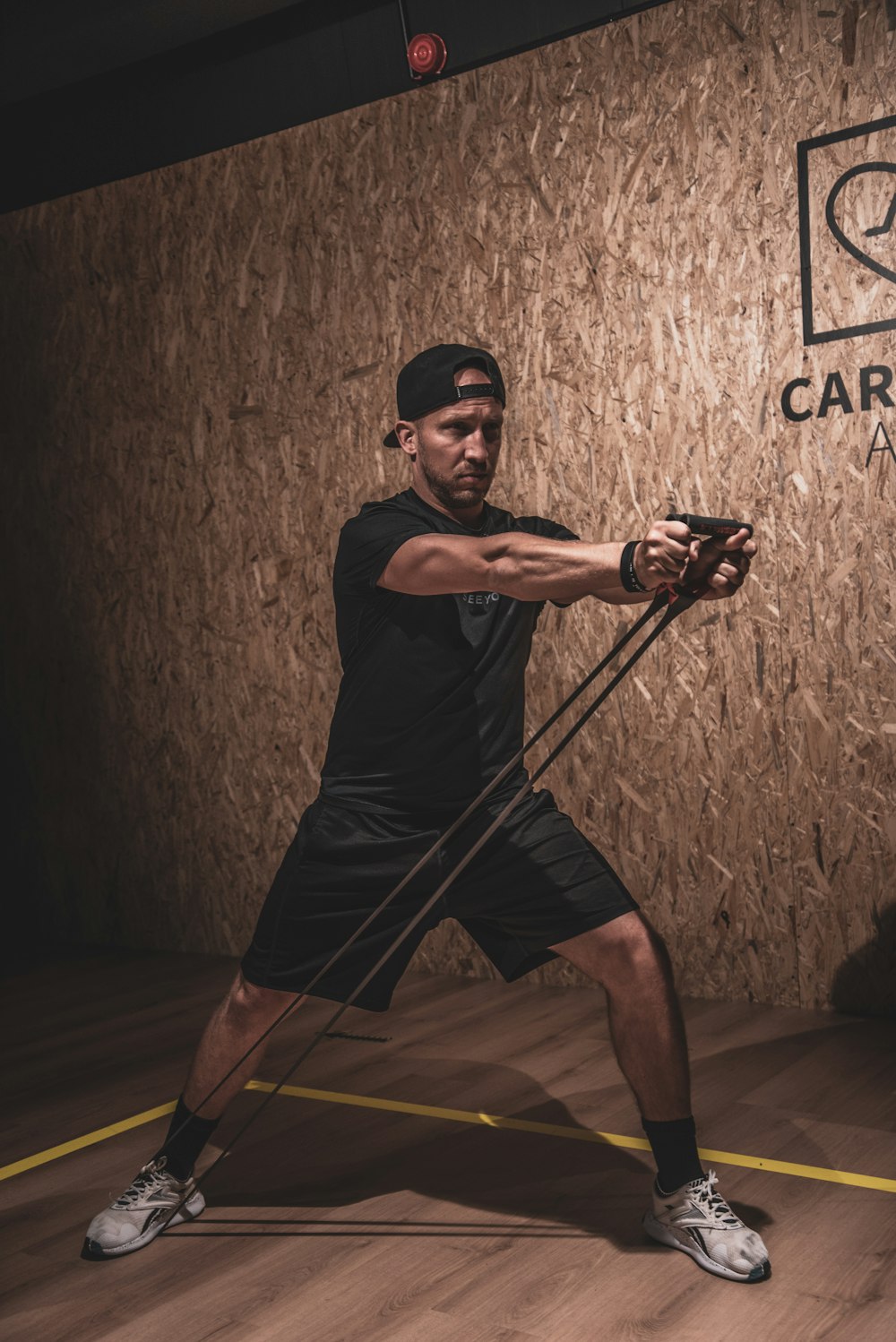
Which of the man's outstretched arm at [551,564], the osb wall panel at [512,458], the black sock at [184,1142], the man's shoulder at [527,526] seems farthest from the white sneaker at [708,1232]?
the osb wall panel at [512,458]

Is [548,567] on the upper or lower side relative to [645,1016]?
upper

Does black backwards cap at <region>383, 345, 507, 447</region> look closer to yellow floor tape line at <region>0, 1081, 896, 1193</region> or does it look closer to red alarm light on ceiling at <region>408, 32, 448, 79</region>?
yellow floor tape line at <region>0, 1081, 896, 1193</region>

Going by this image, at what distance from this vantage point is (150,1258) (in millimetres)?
2529

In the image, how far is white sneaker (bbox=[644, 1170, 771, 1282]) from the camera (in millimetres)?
2309

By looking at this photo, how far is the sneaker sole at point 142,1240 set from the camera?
8.35 feet

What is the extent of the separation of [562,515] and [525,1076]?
5.80 ft

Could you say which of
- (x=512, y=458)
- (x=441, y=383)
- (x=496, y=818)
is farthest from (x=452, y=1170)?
(x=512, y=458)

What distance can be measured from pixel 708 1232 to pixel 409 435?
5.59ft

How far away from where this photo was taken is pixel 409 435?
2766mm

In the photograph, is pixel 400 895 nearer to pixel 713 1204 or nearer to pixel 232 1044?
pixel 232 1044

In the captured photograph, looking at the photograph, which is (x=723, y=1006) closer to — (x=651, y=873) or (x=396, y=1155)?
(x=651, y=873)

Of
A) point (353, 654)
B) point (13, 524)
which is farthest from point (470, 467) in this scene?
point (13, 524)

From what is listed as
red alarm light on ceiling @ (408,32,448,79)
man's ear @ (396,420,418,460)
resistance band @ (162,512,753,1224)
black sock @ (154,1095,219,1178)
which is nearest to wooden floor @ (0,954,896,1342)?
black sock @ (154,1095,219,1178)

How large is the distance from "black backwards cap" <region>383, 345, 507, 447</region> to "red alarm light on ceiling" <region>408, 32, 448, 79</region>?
78.5 inches
